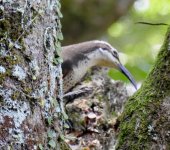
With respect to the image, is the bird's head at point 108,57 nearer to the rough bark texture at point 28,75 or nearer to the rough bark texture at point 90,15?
the rough bark texture at point 90,15

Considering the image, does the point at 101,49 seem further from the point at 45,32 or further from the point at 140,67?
the point at 45,32

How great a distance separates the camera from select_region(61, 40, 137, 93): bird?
399 centimetres

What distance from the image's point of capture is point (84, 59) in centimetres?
441

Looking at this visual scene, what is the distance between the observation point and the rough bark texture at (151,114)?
1.96 metres

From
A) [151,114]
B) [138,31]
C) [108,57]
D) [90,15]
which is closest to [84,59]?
[108,57]

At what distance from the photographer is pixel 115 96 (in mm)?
3336

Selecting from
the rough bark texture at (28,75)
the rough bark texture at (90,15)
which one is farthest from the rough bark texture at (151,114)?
the rough bark texture at (90,15)

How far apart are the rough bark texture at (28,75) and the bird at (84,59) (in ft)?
5.77

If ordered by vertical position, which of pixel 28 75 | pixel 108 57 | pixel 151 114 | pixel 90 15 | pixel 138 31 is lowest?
pixel 138 31

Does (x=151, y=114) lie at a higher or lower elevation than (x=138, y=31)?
higher

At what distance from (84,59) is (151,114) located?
2.43 metres

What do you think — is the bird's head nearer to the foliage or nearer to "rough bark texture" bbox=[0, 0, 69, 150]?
the foliage

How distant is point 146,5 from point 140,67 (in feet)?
10.7

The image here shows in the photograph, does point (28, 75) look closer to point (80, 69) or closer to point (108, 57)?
point (80, 69)
